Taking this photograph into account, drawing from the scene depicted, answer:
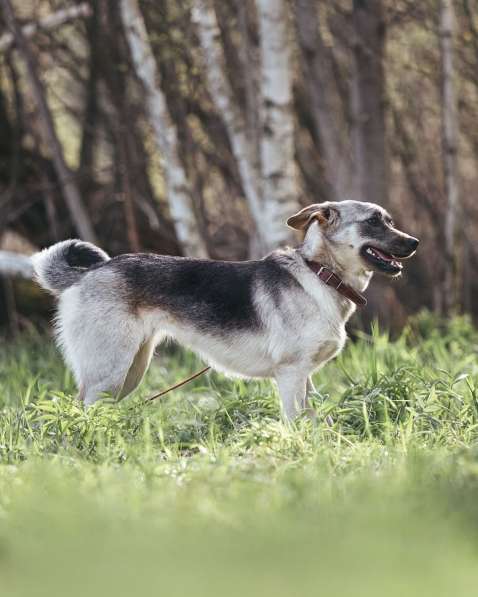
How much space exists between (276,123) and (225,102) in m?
1.55

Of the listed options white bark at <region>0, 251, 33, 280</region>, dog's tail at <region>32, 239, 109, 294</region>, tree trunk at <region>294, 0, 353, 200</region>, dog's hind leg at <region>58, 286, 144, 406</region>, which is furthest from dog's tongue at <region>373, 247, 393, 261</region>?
white bark at <region>0, 251, 33, 280</region>

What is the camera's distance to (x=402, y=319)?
10.4 meters

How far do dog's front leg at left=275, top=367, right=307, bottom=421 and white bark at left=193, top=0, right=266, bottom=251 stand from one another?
14.5 feet

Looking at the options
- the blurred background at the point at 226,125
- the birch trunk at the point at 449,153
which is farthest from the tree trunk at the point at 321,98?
the birch trunk at the point at 449,153

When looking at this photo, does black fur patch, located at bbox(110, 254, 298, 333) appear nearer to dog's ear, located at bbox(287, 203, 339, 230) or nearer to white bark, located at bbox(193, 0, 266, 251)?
dog's ear, located at bbox(287, 203, 339, 230)

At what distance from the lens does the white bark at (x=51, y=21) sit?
41.2ft

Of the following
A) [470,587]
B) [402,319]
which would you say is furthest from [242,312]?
[402,319]

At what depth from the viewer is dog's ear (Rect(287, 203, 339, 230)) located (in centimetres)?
604

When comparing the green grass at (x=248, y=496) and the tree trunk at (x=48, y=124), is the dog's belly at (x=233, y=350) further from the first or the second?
the tree trunk at (x=48, y=124)

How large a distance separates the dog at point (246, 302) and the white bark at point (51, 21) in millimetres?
7352

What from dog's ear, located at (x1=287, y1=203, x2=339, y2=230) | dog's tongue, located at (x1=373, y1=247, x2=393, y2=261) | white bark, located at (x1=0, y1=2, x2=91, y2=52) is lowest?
dog's tongue, located at (x1=373, y1=247, x2=393, y2=261)

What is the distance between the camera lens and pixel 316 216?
6027 millimetres

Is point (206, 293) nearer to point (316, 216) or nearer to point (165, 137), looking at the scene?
point (316, 216)

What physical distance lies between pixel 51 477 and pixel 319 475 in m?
1.25
